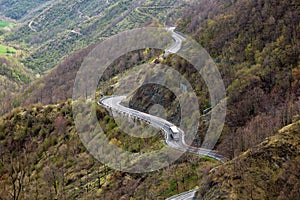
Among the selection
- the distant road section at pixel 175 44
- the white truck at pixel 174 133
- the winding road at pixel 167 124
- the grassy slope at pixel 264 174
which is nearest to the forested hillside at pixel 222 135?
the grassy slope at pixel 264 174

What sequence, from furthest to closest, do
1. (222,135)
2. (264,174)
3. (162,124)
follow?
1. (162,124)
2. (222,135)
3. (264,174)

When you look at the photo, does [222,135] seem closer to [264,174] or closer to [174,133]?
[174,133]

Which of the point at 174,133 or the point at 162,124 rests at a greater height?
the point at 162,124

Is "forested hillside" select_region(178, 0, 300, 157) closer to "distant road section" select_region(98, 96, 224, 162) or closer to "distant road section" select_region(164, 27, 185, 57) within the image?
"distant road section" select_region(98, 96, 224, 162)

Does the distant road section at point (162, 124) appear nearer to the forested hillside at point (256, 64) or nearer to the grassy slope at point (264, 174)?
the forested hillside at point (256, 64)

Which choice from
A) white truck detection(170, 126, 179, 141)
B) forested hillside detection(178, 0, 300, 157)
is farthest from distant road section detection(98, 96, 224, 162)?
forested hillside detection(178, 0, 300, 157)

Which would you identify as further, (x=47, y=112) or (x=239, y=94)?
(x=47, y=112)

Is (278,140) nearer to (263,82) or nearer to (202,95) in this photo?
(263,82)

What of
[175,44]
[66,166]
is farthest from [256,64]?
[175,44]

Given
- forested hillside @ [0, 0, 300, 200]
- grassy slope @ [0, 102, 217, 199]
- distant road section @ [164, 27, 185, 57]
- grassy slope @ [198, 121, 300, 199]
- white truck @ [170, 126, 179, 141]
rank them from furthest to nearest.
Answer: distant road section @ [164, 27, 185, 57], white truck @ [170, 126, 179, 141], grassy slope @ [0, 102, 217, 199], forested hillside @ [0, 0, 300, 200], grassy slope @ [198, 121, 300, 199]

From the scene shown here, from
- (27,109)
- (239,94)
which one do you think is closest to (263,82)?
(239,94)

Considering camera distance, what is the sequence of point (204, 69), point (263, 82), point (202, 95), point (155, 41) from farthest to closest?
point (155, 41) < point (204, 69) < point (202, 95) < point (263, 82)
